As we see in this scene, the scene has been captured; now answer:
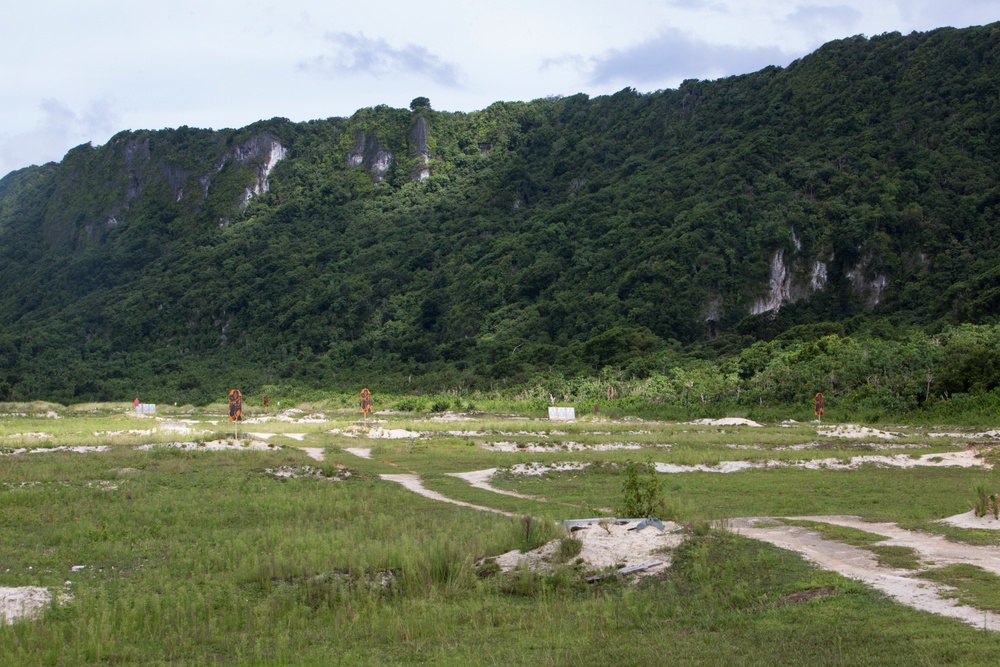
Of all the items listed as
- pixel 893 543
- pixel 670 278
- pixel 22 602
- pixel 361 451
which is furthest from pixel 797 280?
pixel 22 602

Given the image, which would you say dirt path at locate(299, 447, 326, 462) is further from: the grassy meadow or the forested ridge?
the forested ridge

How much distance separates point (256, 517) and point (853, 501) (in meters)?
13.5

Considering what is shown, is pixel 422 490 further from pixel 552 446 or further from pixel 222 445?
pixel 222 445

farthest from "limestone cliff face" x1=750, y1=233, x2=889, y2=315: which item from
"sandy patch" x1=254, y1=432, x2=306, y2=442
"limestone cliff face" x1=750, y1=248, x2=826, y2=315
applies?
"sandy patch" x1=254, y1=432, x2=306, y2=442

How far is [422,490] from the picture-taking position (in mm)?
26000

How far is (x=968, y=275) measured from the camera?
97.0 m

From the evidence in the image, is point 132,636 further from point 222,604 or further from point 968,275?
point 968,275

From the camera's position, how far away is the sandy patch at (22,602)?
12.4 m

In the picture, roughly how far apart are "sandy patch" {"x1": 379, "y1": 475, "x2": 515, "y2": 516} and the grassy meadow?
404mm

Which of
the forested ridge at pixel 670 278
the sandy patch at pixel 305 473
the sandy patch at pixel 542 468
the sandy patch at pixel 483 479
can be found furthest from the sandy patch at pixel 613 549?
the forested ridge at pixel 670 278

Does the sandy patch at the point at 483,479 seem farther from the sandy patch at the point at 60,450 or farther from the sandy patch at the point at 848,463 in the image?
the sandy patch at the point at 60,450

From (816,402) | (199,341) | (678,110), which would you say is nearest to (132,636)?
(816,402)

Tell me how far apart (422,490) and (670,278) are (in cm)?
9834

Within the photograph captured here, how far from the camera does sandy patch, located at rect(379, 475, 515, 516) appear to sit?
21984 millimetres
